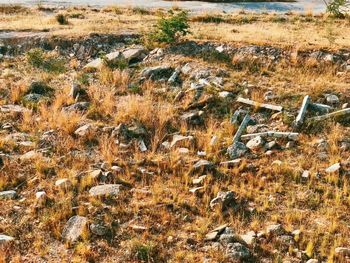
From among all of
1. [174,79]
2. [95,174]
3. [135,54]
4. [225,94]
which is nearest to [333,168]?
[225,94]

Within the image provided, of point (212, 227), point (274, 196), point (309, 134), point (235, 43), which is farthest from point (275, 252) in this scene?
point (235, 43)

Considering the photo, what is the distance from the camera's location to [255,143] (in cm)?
865

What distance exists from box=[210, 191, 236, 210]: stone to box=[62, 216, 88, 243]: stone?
1.81 metres

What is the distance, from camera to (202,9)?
2266 centimetres

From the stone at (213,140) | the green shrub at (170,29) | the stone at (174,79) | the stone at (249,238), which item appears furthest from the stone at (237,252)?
the green shrub at (170,29)

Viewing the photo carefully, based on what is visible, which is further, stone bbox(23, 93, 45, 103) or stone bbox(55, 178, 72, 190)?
stone bbox(23, 93, 45, 103)

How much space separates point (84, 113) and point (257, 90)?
3.73 m

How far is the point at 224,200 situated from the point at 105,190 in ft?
5.77

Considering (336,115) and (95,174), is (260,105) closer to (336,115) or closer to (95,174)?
(336,115)

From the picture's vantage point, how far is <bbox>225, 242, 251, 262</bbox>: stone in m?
5.87

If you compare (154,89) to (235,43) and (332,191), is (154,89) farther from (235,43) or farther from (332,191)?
(332,191)

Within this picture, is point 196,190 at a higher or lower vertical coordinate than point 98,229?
higher

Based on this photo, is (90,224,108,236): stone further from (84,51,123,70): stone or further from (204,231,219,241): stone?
(84,51,123,70): stone

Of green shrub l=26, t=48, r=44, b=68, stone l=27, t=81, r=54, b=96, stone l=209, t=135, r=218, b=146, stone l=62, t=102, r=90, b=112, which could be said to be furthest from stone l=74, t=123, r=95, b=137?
green shrub l=26, t=48, r=44, b=68
